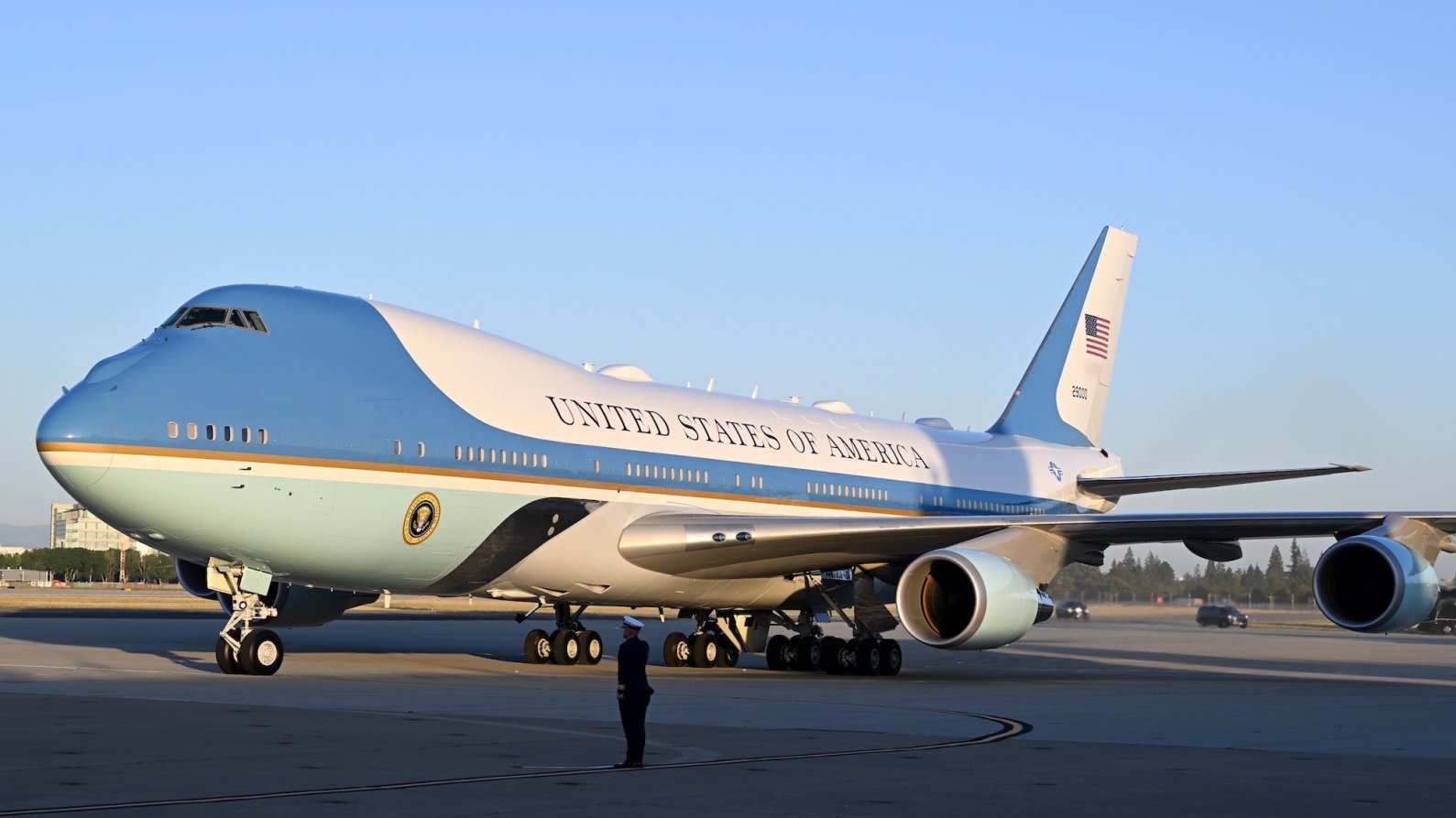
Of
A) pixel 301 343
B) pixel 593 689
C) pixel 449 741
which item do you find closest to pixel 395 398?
pixel 301 343

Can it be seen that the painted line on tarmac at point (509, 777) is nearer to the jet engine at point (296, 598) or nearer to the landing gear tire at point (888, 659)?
the landing gear tire at point (888, 659)

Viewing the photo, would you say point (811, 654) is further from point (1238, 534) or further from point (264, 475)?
point (264, 475)

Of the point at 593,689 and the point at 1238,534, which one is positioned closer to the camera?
the point at 593,689

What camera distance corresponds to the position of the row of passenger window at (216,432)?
17.8 m

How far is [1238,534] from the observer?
22.6 metres

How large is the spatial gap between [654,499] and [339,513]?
19.4 feet

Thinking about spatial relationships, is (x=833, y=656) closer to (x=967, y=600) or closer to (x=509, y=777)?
(x=967, y=600)

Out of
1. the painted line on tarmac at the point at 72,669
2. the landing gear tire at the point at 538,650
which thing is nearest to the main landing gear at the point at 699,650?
the landing gear tire at the point at 538,650

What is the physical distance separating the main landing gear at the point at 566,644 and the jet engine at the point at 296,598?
2.94 meters

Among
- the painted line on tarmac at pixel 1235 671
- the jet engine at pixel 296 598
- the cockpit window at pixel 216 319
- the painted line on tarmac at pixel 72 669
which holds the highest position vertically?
the cockpit window at pixel 216 319

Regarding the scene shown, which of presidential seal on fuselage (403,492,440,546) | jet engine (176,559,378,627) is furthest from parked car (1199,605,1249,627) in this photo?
presidential seal on fuselage (403,492,440,546)

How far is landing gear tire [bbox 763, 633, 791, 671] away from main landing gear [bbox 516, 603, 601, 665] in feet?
10.2

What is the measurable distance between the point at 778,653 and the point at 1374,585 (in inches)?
385

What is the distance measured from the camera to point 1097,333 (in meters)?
36.9
